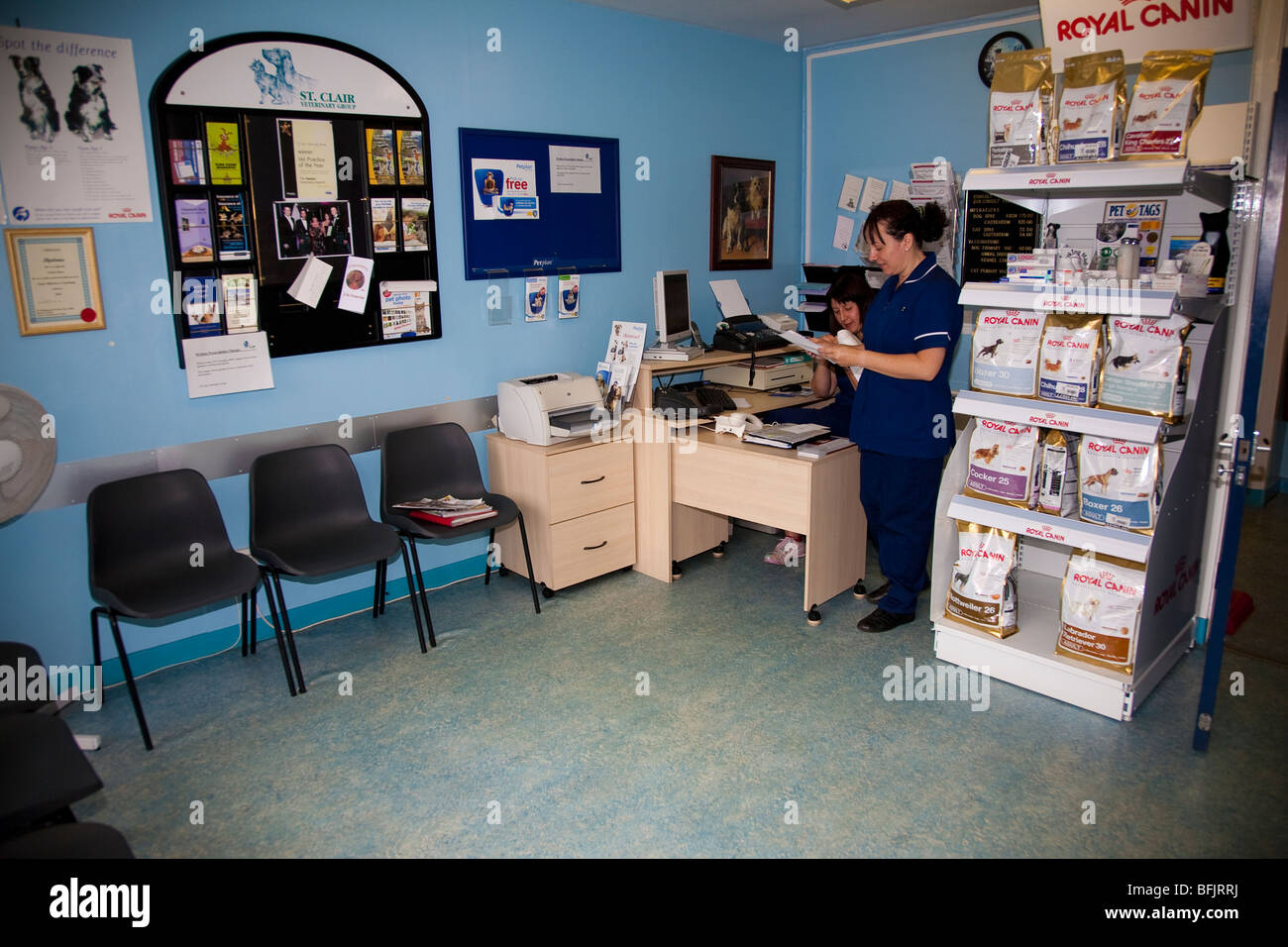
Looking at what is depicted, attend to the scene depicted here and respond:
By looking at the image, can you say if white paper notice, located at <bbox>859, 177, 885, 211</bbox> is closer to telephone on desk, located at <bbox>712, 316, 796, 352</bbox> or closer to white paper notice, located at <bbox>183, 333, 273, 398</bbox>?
telephone on desk, located at <bbox>712, 316, 796, 352</bbox>

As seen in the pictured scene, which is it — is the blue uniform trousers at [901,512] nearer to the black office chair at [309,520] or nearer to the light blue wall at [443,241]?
the light blue wall at [443,241]

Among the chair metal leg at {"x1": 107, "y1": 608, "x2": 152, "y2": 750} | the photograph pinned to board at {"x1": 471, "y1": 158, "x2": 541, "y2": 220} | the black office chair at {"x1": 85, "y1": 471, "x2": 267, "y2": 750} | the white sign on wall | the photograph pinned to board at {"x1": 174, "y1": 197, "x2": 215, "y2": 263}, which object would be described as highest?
the white sign on wall

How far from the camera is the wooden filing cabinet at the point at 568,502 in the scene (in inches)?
152

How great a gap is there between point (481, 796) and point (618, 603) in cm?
146

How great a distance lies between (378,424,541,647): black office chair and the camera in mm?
3588

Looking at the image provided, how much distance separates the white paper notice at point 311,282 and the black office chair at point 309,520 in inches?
23.6

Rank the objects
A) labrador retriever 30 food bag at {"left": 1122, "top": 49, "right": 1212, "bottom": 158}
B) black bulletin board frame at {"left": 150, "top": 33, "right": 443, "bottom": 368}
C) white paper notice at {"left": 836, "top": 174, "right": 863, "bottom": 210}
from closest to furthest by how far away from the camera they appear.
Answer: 1. labrador retriever 30 food bag at {"left": 1122, "top": 49, "right": 1212, "bottom": 158}
2. black bulletin board frame at {"left": 150, "top": 33, "right": 443, "bottom": 368}
3. white paper notice at {"left": 836, "top": 174, "right": 863, "bottom": 210}

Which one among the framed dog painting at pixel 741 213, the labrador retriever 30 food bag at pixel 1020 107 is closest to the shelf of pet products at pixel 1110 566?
the labrador retriever 30 food bag at pixel 1020 107

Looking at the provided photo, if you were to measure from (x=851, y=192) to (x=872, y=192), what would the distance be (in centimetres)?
14

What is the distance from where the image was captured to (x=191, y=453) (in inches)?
129

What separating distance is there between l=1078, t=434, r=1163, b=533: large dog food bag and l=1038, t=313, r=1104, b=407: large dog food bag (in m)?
0.16

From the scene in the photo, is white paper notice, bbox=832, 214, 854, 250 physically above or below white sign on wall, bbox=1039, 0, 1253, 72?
below

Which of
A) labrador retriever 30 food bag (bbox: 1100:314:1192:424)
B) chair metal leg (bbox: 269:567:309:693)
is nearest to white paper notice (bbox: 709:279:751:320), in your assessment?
labrador retriever 30 food bag (bbox: 1100:314:1192:424)
